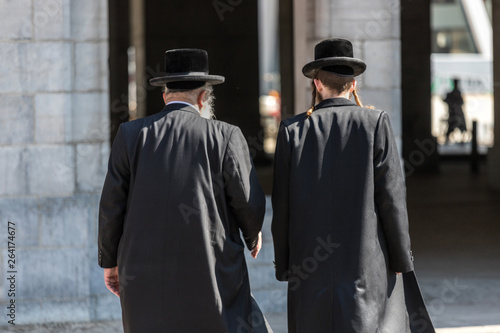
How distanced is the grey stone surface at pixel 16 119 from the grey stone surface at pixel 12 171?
0.25ft

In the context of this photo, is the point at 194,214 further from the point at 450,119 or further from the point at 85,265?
the point at 450,119

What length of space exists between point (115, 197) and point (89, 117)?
8.70ft

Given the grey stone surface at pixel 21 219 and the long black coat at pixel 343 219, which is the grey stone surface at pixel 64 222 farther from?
the long black coat at pixel 343 219

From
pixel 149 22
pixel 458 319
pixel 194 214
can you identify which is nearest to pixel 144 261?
pixel 194 214

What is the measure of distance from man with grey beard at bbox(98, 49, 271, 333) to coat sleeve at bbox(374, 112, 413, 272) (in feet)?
2.09

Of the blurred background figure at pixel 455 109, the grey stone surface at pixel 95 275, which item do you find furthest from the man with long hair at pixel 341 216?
the blurred background figure at pixel 455 109

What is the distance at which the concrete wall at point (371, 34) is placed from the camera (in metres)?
6.94

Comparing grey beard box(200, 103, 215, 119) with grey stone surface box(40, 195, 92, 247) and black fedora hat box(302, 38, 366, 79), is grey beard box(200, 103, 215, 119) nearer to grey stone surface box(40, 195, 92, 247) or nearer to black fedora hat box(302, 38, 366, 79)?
black fedora hat box(302, 38, 366, 79)

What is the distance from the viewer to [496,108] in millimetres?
14281

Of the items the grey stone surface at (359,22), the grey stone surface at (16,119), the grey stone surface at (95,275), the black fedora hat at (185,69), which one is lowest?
the grey stone surface at (95,275)

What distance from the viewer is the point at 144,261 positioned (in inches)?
166

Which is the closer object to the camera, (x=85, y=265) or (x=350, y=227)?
(x=350, y=227)

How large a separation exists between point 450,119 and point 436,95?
22.4m

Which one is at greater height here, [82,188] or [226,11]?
Result: [226,11]
